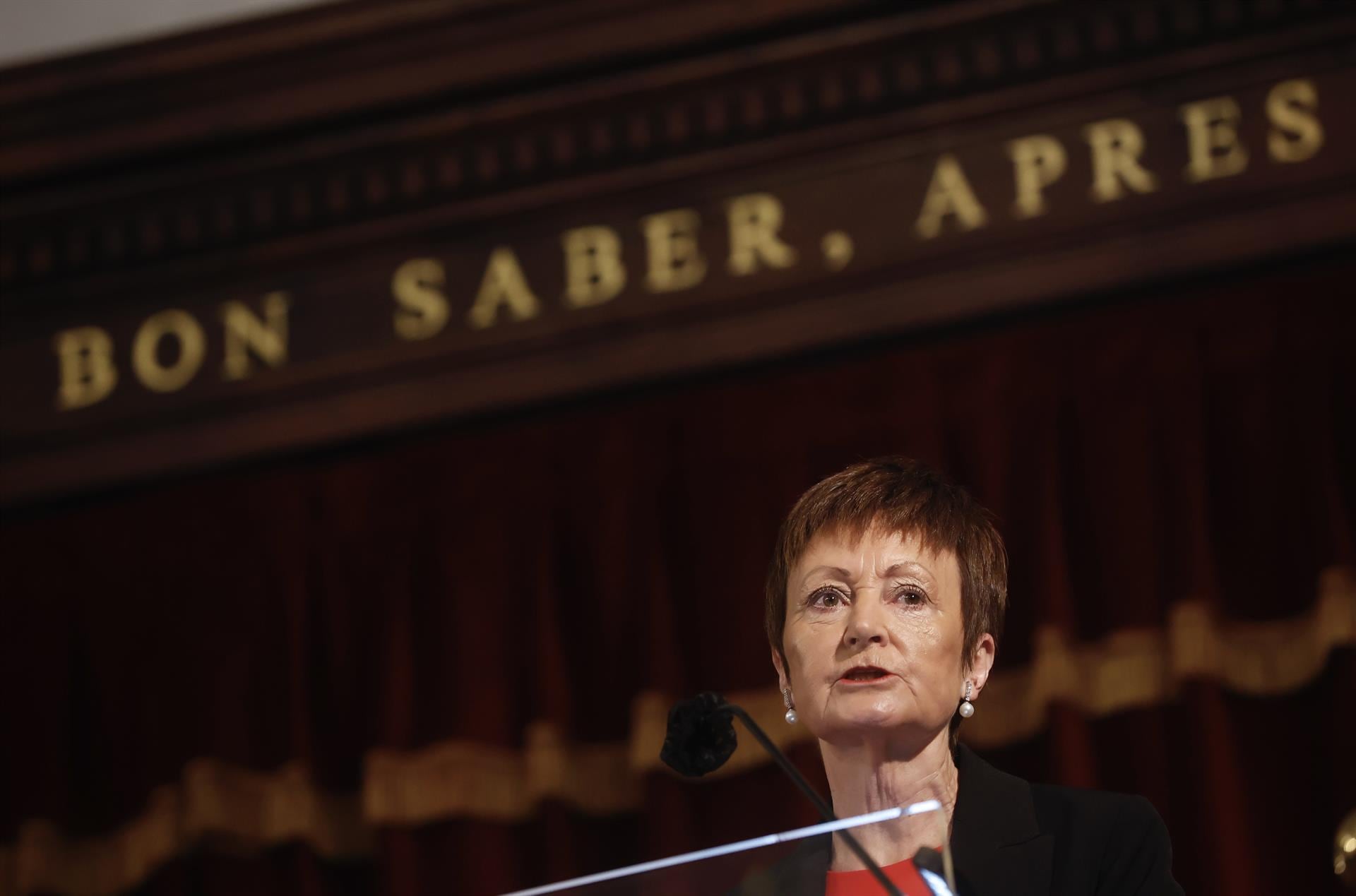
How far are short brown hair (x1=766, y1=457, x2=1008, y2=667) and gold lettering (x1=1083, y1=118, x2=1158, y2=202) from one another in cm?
168

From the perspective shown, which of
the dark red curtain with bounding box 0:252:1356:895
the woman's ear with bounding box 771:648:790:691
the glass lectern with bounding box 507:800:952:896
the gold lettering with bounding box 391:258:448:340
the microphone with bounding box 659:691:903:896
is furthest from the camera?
the gold lettering with bounding box 391:258:448:340

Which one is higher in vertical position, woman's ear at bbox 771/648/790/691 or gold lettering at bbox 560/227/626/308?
gold lettering at bbox 560/227/626/308

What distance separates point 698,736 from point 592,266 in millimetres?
2171

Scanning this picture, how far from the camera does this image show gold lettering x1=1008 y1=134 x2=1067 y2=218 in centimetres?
366

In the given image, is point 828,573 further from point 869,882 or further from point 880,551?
point 869,882

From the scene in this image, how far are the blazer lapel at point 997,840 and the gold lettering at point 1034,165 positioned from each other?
1890 millimetres

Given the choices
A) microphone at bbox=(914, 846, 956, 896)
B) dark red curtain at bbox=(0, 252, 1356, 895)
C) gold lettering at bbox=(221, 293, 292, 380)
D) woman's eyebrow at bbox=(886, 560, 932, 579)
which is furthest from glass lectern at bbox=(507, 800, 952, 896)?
gold lettering at bbox=(221, 293, 292, 380)

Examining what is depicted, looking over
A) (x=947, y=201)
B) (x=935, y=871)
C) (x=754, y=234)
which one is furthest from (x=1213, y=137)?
(x=935, y=871)

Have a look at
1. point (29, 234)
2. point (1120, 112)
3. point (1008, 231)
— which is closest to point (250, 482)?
point (29, 234)

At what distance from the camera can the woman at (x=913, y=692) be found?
5.98 ft

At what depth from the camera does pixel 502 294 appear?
383 cm

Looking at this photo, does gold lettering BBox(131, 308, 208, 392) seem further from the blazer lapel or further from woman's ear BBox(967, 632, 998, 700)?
the blazer lapel

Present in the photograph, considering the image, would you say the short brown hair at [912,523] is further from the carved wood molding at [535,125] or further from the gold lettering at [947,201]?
the carved wood molding at [535,125]

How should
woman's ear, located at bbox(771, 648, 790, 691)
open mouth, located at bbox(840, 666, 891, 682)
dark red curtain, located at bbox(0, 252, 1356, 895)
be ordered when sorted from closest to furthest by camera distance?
open mouth, located at bbox(840, 666, 891, 682)
woman's ear, located at bbox(771, 648, 790, 691)
dark red curtain, located at bbox(0, 252, 1356, 895)
